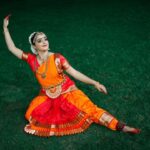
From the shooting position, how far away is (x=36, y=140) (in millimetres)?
3119

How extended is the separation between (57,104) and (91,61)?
1.47m

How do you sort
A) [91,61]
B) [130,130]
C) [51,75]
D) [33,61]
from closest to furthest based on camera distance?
[130,130]
[51,75]
[33,61]
[91,61]

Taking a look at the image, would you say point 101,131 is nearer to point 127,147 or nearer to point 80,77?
point 127,147

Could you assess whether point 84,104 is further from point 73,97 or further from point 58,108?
point 58,108

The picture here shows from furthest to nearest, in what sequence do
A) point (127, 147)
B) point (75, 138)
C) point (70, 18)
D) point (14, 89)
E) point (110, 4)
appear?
1. point (110, 4)
2. point (70, 18)
3. point (14, 89)
4. point (75, 138)
5. point (127, 147)

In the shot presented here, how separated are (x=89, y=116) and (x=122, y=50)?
203 cm

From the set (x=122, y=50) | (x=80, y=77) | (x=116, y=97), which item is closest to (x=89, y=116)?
(x=80, y=77)

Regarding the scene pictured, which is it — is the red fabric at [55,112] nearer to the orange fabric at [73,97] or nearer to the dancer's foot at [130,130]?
the orange fabric at [73,97]

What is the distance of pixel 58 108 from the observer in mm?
3350

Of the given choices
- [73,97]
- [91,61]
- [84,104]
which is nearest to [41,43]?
[73,97]

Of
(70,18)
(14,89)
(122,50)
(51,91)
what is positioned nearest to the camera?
(51,91)

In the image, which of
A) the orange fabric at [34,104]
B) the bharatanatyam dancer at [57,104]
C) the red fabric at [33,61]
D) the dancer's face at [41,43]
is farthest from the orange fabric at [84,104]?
the dancer's face at [41,43]

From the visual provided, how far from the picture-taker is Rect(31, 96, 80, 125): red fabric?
3240 millimetres

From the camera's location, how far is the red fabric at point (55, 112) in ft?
10.6
